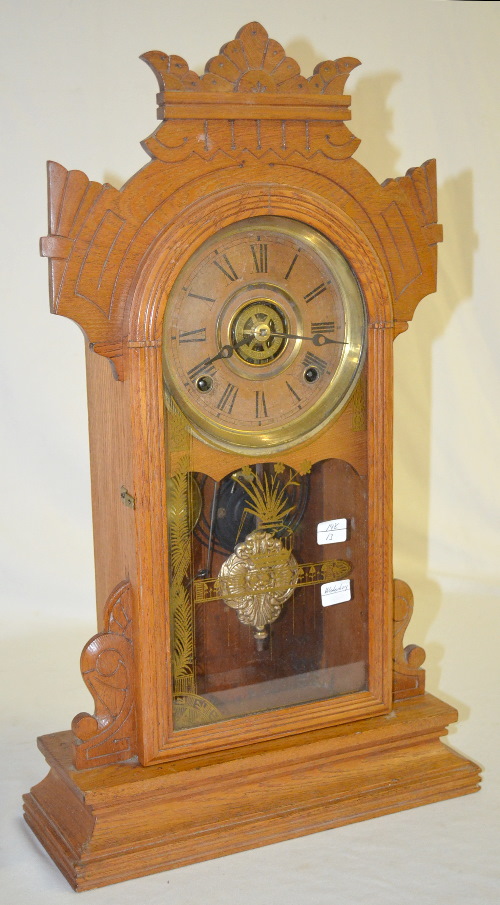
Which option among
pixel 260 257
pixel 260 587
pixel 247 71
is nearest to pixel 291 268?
pixel 260 257

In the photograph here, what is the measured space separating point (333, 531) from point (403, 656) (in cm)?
36

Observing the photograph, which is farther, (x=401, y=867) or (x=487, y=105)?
(x=487, y=105)

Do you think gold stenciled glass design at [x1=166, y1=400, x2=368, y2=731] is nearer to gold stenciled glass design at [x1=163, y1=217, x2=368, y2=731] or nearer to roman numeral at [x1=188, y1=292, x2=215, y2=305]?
gold stenciled glass design at [x1=163, y1=217, x2=368, y2=731]

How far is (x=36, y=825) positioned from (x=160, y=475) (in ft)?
2.64

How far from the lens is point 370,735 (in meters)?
2.72

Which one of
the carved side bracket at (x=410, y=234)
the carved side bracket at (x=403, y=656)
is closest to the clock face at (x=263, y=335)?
the carved side bracket at (x=410, y=234)

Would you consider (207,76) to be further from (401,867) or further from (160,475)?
(401,867)

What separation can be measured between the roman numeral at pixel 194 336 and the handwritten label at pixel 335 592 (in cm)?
62

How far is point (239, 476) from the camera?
2.62 m

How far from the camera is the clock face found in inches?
97.7

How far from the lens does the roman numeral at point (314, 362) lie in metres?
2.61

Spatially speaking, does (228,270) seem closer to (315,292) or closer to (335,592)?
(315,292)

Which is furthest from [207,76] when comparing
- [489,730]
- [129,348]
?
[489,730]

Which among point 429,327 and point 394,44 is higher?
point 394,44
